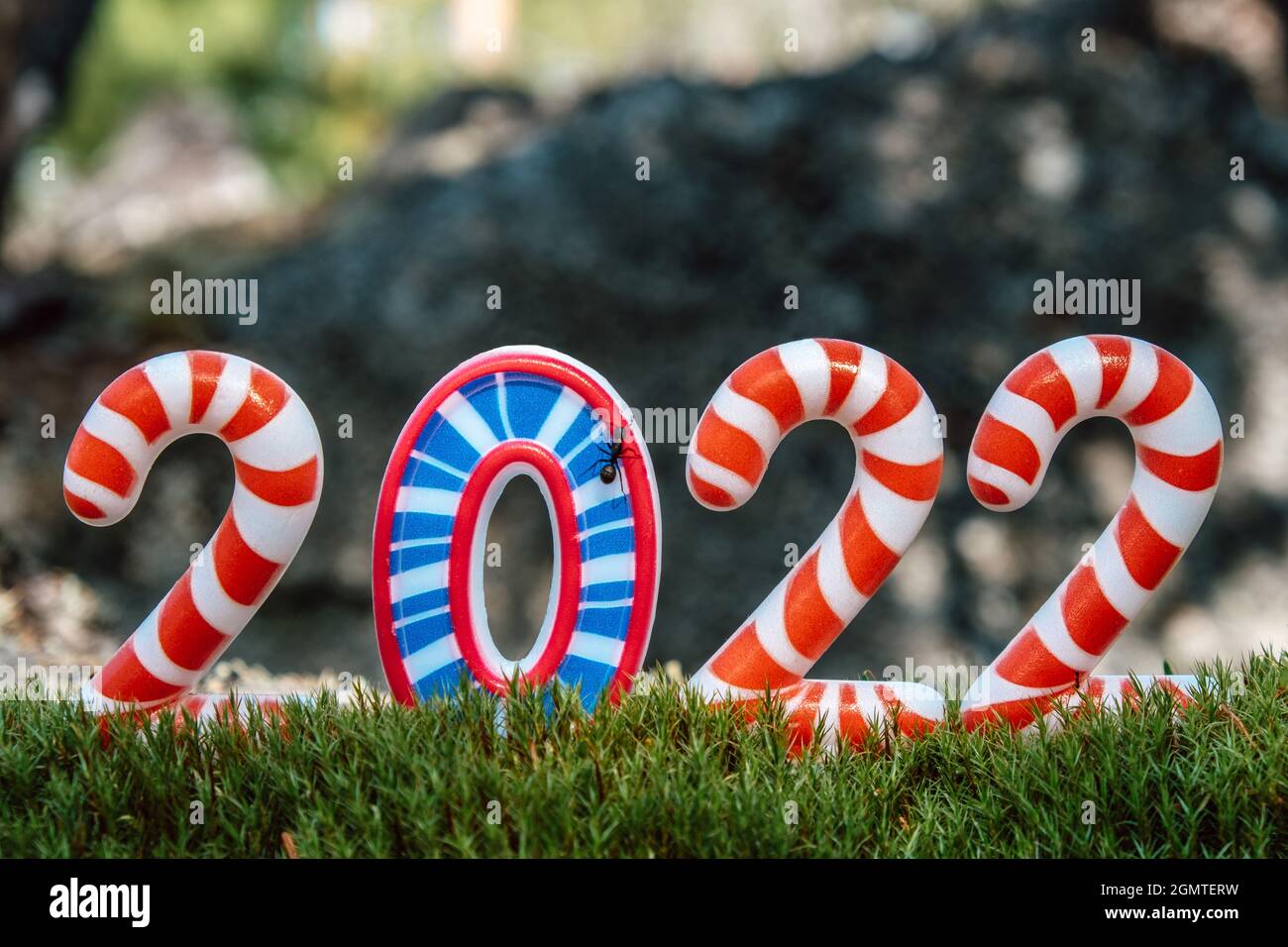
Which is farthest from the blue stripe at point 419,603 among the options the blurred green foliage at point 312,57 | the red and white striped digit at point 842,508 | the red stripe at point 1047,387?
the blurred green foliage at point 312,57

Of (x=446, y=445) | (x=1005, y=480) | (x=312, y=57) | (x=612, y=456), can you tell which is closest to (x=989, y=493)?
(x=1005, y=480)

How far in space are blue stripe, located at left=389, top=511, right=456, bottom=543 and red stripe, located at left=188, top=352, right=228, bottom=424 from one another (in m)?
0.43

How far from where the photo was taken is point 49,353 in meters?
5.96

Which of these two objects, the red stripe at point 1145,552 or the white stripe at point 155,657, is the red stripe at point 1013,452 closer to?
the red stripe at point 1145,552

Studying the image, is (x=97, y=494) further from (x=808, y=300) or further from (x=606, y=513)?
(x=808, y=300)

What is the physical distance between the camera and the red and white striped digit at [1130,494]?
7.59 feet

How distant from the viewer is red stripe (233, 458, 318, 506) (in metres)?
2.35

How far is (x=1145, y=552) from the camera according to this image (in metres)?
2.38

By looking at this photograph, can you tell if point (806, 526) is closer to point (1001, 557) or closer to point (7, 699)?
point (1001, 557)

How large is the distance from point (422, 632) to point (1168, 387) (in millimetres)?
1573

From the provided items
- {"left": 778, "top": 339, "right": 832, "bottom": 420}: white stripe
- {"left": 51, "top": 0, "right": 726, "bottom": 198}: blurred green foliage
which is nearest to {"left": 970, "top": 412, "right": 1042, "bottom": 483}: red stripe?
{"left": 778, "top": 339, "right": 832, "bottom": 420}: white stripe

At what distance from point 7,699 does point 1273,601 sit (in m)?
5.27

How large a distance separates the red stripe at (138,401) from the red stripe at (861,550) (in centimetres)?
138
